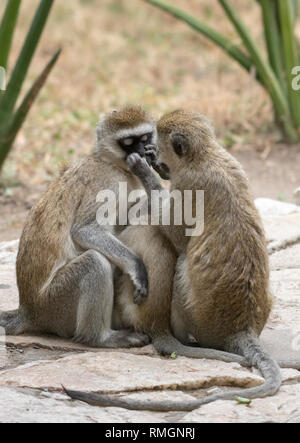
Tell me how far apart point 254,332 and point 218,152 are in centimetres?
107

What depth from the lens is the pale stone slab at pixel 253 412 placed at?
3879mm

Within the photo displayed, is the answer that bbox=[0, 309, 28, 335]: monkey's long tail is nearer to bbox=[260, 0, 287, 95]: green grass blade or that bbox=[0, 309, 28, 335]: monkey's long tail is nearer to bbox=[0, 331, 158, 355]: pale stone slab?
bbox=[0, 331, 158, 355]: pale stone slab

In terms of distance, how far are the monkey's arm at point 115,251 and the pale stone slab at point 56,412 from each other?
0.95 metres

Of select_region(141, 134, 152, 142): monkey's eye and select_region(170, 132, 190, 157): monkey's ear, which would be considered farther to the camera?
select_region(141, 134, 152, 142): monkey's eye

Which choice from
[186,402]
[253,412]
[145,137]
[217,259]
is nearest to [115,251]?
[217,259]

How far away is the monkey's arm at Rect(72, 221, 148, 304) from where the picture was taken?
16.0ft

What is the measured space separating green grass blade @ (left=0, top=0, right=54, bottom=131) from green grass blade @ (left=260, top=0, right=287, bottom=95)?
11.3 feet

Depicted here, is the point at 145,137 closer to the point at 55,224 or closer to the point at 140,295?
the point at 55,224

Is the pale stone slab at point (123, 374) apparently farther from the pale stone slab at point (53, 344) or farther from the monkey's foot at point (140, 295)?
the monkey's foot at point (140, 295)

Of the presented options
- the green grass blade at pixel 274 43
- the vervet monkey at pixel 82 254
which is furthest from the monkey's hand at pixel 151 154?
the green grass blade at pixel 274 43

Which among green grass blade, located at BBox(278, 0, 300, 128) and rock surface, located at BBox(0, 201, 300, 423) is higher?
green grass blade, located at BBox(278, 0, 300, 128)

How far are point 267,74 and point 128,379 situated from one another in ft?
20.7

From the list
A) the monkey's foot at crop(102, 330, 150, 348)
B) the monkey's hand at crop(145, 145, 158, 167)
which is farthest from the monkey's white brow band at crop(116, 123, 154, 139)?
the monkey's foot at crop(102, 330, 150, 348)

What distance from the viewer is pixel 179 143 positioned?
4.84m
